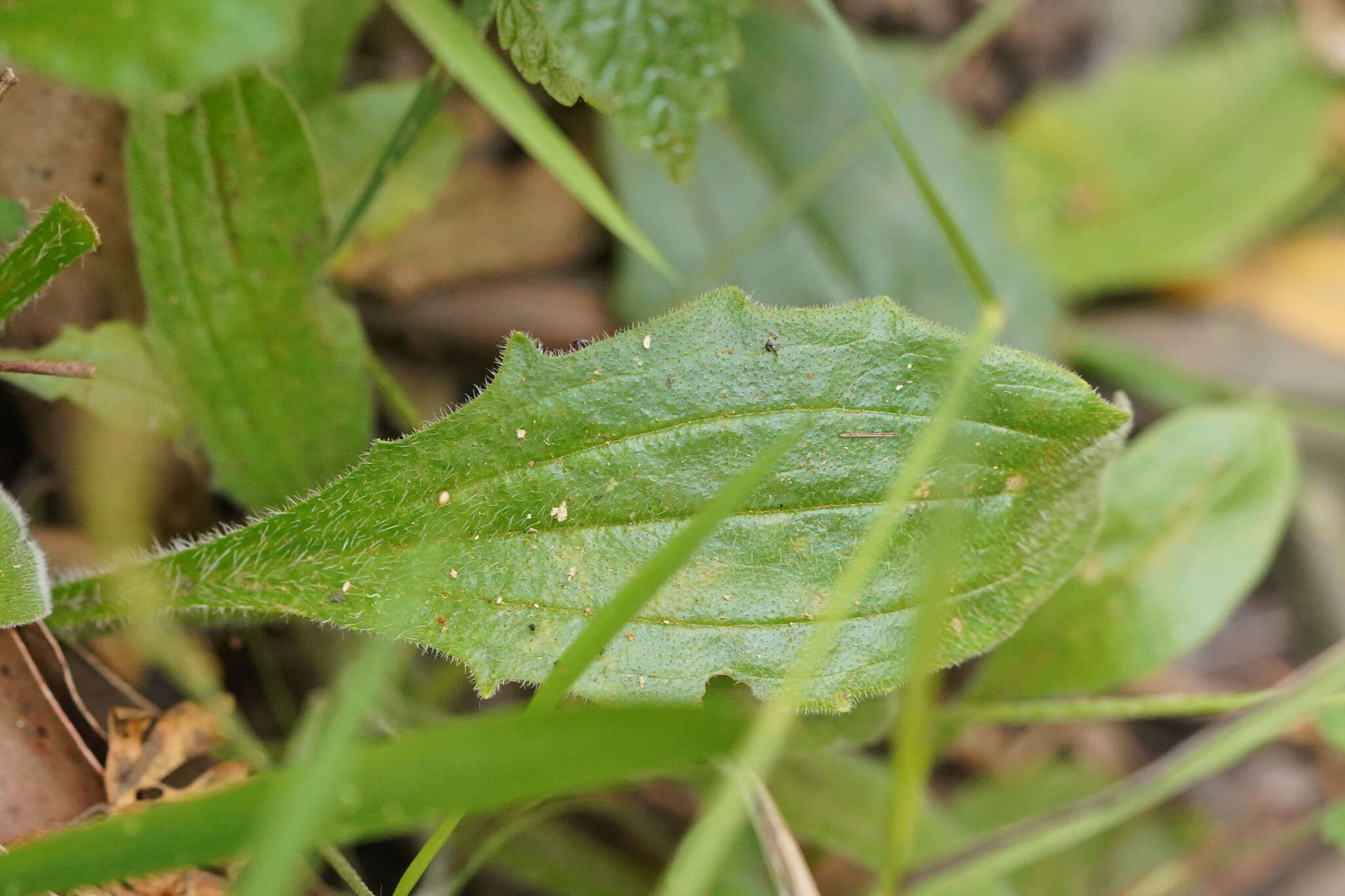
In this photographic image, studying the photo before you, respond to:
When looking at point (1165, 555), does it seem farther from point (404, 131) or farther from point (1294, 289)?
point (404, 131)

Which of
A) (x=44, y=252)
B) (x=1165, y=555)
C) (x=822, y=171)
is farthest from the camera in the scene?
(x=822, y=171)

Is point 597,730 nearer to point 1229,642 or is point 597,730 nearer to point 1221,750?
point 1221,750

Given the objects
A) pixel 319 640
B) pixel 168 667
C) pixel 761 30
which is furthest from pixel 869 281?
pixel 168 667

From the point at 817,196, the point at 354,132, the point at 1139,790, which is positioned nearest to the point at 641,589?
the point at 1139,790

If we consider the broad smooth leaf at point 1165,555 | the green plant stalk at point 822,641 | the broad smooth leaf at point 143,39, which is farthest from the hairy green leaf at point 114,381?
the broad smooth leaf at point 1165,555

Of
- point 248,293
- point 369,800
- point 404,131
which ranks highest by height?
point 404,131

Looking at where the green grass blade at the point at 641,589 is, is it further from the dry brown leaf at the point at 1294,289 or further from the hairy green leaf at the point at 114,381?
the dry brown leaf at the point at 1294,289
